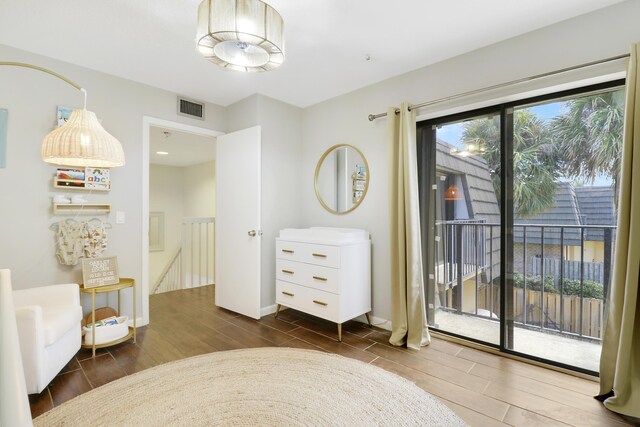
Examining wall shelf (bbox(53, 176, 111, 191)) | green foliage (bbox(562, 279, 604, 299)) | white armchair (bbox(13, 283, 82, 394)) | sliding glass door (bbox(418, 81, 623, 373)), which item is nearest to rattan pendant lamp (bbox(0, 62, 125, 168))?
wall shelf (bbox(53, 176, 111, 191))

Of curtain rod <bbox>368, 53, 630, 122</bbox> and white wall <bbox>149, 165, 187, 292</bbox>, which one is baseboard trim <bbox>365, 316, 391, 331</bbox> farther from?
white wall <bbox>149, 165, 187, 292</bbox>

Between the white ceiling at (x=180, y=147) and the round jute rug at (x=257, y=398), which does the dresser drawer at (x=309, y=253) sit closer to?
the round jute rug at (x=257, y=398)

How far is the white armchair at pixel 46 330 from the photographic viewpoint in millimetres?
1825

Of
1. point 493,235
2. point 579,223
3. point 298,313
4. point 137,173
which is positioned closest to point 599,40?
point 579,223

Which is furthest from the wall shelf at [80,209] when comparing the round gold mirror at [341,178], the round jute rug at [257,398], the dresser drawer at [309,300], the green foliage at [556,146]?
the green foliage at [556,146]

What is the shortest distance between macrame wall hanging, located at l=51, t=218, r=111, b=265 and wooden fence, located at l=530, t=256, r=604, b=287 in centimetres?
372

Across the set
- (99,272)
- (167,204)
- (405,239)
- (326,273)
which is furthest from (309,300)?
(167,204)

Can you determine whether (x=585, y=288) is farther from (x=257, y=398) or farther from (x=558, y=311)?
(x=257, y=398)

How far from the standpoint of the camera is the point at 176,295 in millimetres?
4277

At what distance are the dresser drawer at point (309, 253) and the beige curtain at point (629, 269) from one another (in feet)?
6.15

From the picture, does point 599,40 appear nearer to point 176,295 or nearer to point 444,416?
point 444,416

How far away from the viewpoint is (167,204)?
7.13m

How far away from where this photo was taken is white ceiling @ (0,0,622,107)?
196 cm

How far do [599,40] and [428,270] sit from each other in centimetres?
208
